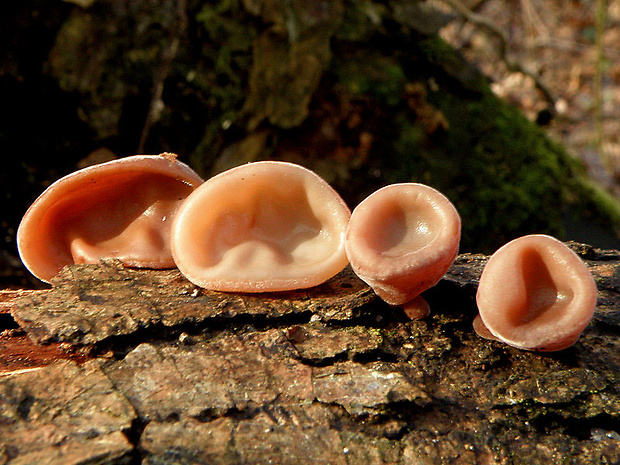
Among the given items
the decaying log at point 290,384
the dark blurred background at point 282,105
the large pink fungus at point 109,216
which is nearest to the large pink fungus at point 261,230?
the decaying log at point 290,384

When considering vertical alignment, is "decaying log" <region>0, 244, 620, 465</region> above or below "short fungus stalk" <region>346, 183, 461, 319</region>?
below

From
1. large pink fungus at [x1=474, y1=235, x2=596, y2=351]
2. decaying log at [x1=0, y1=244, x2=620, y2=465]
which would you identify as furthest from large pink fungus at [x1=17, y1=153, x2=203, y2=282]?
large pink fungus at [x1=474, y1=235, x2=596, y2=351]

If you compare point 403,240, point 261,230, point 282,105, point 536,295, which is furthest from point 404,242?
point 282,105

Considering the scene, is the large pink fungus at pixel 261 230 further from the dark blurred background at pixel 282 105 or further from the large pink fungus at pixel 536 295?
the dark blurred background at pixel 282 105

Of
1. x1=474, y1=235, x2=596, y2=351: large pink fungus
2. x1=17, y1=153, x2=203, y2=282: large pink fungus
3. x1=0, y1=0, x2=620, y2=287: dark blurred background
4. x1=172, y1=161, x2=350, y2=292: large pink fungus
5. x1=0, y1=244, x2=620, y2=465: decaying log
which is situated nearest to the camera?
x1=0, y1=244, x2=620, y2=465: decaying log

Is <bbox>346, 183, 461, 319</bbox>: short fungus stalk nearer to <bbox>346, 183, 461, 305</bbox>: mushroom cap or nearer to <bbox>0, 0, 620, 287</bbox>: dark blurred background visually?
<bbox>346, 183, 461, 305</bbox>: mushroom cap

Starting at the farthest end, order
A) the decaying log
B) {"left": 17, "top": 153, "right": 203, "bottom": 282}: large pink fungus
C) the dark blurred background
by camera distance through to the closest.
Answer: the dark blurred background → {"left": 17, "top": 153, "right": 203, "bottom": 282}: large pink fungus → the decaying log

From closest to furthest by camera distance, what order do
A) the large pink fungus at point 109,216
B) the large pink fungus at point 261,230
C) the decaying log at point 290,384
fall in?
the decaying log at point 290,384
the large pink fungus at point 261,230
the large pink fungus at point 109,216
